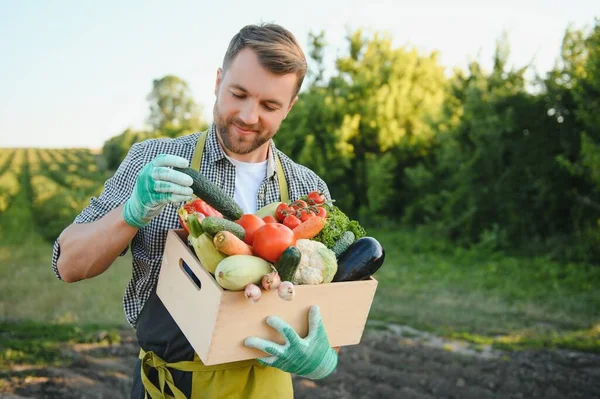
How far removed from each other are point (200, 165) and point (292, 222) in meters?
0.54

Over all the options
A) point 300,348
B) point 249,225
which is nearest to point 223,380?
point 300,348

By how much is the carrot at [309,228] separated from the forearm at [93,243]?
0.56m

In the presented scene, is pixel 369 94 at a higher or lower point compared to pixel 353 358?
higher

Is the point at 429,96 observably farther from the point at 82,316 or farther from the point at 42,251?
the point at 82,316

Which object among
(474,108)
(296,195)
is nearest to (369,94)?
(474,108)

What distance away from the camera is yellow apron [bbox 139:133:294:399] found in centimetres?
201

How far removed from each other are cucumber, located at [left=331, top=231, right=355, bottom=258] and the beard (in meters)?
0.51

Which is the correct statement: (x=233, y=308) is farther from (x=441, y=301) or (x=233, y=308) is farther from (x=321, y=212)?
(x=441, y=301)

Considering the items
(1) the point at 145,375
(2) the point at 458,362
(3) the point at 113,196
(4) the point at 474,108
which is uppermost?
(4) the point at 474,108

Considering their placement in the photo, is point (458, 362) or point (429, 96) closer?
point (458, 362)

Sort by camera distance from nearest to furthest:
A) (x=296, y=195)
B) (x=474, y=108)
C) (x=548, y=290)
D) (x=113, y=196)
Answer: (x=113, y=196) < (x=296, y=195) < (x=548, y=290) < (x=474, y=108)

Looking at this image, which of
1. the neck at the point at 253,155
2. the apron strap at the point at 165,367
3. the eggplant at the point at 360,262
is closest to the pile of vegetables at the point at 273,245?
the eggplant at the point at 360,262

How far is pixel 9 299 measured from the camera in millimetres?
7055

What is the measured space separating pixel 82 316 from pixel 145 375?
4.80 meters
